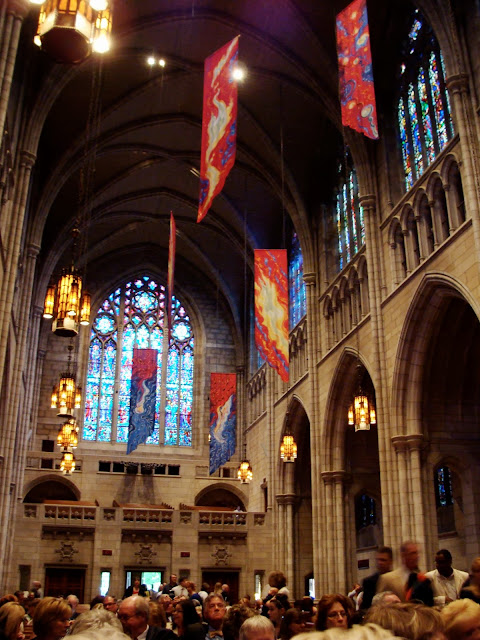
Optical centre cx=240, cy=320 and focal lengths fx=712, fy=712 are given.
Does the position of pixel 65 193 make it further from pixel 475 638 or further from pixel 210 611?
pixel 475 638

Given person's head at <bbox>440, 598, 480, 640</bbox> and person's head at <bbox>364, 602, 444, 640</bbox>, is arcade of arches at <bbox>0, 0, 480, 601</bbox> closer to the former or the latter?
person's head at <bbox>440, 598, 480, 640</bbox>

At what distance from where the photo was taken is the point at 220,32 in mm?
18984

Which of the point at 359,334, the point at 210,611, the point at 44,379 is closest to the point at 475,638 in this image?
the point at 210,611

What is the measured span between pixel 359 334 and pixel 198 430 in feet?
41.6

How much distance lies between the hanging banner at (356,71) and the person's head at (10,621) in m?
9.78

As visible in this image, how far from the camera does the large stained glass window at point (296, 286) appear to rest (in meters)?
23.9

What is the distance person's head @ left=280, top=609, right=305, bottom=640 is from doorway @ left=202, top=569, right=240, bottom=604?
17.7 meters

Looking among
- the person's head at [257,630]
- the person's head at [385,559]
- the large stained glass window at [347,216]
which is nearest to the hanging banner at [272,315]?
the large stained glass window at [347,216]

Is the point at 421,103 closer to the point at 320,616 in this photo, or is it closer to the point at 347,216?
the point at 347,216

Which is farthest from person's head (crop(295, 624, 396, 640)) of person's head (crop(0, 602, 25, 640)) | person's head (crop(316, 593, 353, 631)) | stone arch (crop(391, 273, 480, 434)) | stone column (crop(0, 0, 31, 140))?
stone arch (crop(391, 273, 480, 434))

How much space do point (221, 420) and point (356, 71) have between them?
485 inches

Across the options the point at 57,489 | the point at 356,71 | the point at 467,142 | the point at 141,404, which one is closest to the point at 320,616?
the point at 356,71

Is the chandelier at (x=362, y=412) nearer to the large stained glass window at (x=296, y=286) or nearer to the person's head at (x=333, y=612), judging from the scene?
the large stained glass window at (x=296, y=286)

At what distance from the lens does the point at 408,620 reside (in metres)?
2.15
